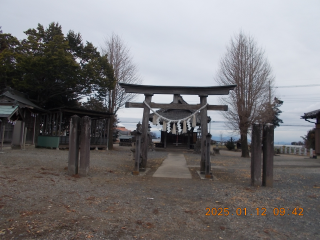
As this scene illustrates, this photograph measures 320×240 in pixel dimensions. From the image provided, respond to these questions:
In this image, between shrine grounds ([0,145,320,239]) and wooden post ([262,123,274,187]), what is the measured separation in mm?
326

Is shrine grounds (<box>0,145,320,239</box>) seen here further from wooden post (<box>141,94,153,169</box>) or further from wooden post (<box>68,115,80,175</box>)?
wooden post (<box>141,94,153,169</box>)

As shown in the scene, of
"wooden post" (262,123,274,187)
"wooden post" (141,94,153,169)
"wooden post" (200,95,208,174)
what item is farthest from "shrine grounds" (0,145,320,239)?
"wooden post" (141,94,153,169)

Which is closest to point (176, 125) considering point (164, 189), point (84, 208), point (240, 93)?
point (164, 189)

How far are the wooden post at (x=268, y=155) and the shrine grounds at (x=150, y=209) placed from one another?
1.07ft

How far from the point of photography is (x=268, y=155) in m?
7.36

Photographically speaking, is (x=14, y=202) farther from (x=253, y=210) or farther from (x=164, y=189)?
(x=253, y=210)

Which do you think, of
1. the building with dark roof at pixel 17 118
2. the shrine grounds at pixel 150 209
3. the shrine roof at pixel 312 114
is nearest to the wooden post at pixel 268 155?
the shrine grounds at pixel 150 209

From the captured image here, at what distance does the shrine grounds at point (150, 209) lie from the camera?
155 inches

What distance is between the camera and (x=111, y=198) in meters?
5.71

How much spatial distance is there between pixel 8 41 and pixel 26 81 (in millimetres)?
5842

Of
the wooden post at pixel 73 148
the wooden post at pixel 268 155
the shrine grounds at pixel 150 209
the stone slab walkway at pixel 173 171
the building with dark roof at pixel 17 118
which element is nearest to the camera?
the shrine grounds at pixel 150 209

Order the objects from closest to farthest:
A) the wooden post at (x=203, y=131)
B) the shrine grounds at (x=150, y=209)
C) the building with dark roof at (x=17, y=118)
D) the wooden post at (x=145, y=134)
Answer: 1. the shrine grounds at (x=150, y=209)
2. the wooden post at (x=203, y=131)
3. the wooden post at (x=145, y=134)
4. the building with dark roof at (x=17, y=118)

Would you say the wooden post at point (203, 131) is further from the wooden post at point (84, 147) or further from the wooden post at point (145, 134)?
the wooden post at point (84, 147)

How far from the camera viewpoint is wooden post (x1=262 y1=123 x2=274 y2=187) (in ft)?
24.1
